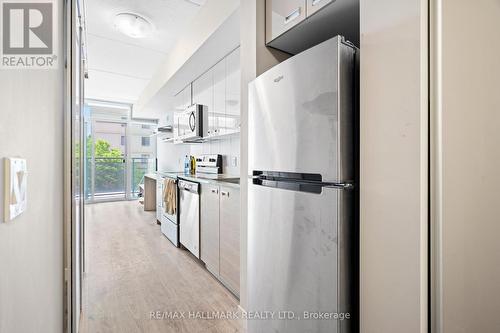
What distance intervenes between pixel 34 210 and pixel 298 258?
40.3 inches

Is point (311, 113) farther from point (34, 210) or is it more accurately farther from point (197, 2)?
point (197, 2)

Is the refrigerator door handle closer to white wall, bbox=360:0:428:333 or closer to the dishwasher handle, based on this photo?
white wall, bbox=360:0:428:333

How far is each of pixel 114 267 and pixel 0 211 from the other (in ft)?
8.75

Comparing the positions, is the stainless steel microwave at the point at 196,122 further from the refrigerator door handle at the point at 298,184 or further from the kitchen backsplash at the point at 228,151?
the refrigerator door handle at the point at 298,184

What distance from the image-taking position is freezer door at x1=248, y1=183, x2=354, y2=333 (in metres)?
1.02

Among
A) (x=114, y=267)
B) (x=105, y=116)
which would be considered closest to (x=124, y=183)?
(x=105, y=116)

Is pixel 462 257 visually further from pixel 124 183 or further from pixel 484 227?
pixel 124 183

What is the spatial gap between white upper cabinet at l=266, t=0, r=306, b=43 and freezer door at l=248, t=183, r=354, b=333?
947 millimetres

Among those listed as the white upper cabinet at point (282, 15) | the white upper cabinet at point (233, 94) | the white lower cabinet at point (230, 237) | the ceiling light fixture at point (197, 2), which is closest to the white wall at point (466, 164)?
the white upper cabinet at point (282, 15)

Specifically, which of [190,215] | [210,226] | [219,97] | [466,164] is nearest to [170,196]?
[190,215]

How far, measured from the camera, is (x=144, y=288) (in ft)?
7.23

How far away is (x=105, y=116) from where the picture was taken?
21.5 feet

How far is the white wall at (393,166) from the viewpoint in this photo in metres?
0.81

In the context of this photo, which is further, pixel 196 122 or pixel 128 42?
pixel 128 42
